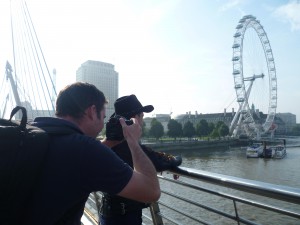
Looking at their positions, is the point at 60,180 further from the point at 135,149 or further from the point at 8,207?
the point at 135,149

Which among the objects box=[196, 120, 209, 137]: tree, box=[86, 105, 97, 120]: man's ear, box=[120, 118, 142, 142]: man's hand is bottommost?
box=[120, 118, 142, 142]: man's hand

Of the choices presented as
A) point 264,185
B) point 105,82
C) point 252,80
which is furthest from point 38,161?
point 252,80

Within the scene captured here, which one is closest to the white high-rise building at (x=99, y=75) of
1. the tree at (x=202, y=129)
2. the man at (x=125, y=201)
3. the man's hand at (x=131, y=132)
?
the man at (x=125, y=201)

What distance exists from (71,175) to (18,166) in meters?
0.16

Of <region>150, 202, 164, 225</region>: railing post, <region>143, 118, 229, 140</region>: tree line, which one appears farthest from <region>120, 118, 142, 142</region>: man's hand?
<region>143, 118, 229, 140</region>: tree line

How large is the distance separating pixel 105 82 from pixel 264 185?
96.2 feet

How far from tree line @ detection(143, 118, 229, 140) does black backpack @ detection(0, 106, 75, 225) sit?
4714 centimetres

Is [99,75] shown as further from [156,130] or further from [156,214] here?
[156,214]

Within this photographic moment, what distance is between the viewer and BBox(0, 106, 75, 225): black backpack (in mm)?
870

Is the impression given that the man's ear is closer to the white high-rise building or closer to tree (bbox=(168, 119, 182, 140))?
the white high-rise building

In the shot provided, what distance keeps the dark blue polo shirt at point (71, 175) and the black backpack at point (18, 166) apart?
0.04 meters

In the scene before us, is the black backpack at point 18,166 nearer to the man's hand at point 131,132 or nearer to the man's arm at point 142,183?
the man's arm at point 142,183

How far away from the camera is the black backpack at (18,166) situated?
34.3 inches

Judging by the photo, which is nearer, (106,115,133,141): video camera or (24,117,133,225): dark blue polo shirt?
(24,117,133,225): dark blue polo shirt
